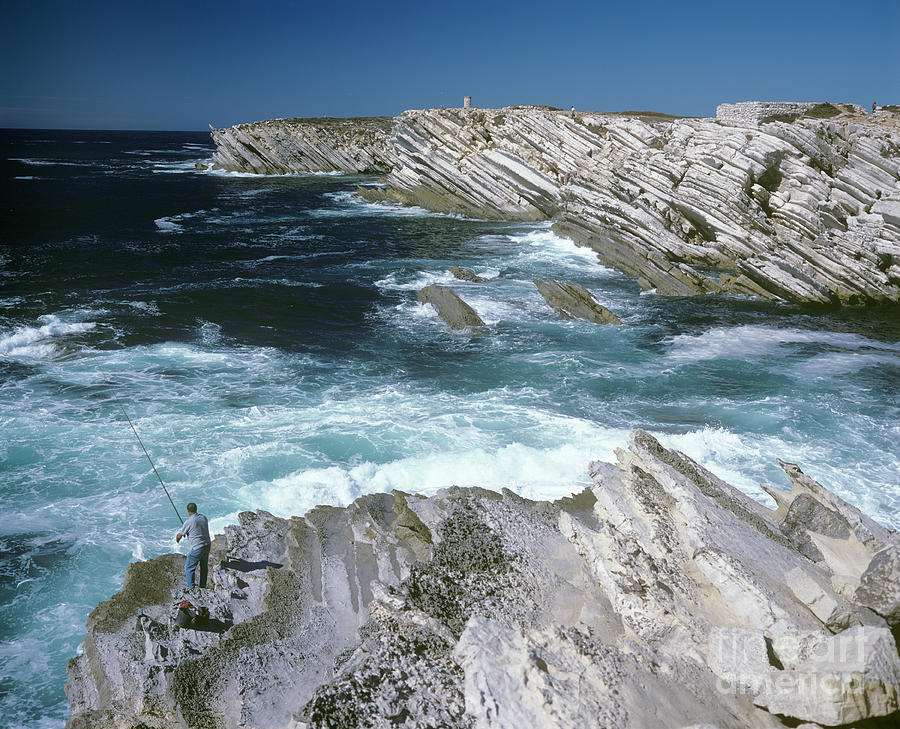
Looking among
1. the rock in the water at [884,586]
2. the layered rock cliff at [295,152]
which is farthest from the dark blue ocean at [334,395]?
the layered rock cliff at [295,152]

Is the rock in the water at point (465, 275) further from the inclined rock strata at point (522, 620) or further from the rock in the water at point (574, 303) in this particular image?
the inclined rock strata at point (522, 620)

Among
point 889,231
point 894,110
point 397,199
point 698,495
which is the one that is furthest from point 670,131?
point 698,495

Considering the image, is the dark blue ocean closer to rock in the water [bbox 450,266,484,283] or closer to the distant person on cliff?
rock in the water [bbox 450,266,484,283]

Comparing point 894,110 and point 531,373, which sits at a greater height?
point 894,110

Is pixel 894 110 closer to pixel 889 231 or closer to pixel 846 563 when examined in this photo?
pixel 889 231

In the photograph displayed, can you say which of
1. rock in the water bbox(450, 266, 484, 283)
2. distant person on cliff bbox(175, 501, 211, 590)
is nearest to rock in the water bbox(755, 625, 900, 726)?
distant person on cliff bbox(175, 501, 211, 590)

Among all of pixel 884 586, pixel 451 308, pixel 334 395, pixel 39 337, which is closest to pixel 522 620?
pixel 884 586
